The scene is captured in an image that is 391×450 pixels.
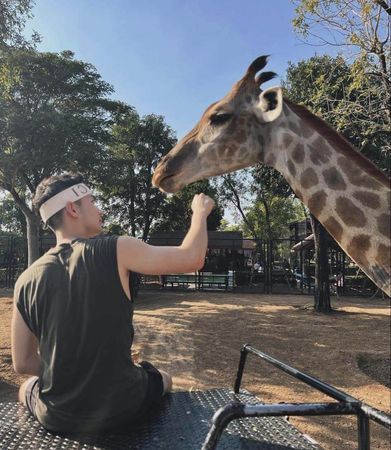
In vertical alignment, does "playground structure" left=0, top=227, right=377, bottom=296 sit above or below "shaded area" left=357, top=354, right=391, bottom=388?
above

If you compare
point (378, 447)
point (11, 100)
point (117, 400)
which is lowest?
point (378, 447)

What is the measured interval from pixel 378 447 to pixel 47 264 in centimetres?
388

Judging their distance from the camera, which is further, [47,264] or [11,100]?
[11,100]

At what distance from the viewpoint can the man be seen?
193 centimetres

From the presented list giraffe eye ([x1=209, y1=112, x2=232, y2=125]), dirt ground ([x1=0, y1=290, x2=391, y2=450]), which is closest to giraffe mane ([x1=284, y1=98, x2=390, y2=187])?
giraffe eye ([x1=209, y1=112, x2=232, y2=125])

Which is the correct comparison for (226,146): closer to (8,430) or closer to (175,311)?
(8,430)

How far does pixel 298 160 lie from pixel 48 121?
10.9m

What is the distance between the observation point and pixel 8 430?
7.60ft

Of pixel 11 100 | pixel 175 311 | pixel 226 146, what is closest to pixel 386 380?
pixel 226 146

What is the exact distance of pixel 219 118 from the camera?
2955 mm

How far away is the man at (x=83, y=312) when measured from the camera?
1.93 meters

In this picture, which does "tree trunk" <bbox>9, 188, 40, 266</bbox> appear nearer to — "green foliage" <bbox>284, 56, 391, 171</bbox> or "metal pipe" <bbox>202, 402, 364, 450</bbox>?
"green foliage" <bbox>284, 56, 391, 171</bbox>

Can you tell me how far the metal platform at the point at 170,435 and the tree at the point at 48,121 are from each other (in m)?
9.75

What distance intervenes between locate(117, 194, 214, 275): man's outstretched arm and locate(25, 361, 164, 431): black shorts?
2.43 feet
